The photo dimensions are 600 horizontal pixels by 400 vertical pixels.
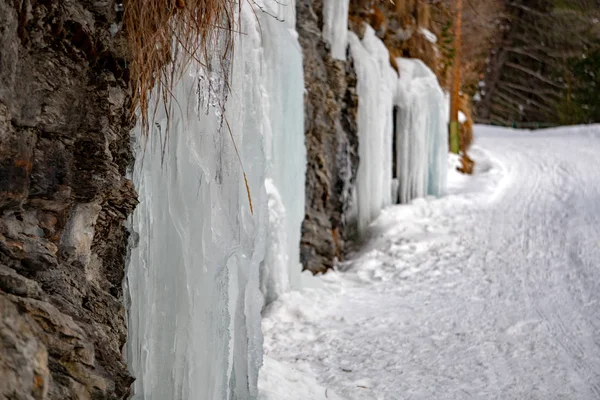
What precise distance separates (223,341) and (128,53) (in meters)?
1.33

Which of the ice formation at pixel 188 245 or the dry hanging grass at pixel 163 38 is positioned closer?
the dry hanging grass at pixel 163 38

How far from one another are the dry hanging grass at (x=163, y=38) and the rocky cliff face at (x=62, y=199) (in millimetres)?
78

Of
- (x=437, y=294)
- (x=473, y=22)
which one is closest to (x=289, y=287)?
(x=437, y=294)

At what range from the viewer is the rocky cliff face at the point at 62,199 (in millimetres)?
2084

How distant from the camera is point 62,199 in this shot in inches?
96.6

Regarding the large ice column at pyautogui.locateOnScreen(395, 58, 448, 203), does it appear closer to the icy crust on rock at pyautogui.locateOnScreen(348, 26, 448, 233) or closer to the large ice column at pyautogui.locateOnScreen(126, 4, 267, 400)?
the icy crust on rock at pyautogui.locateOnScreen(348, 26, 448, 233)

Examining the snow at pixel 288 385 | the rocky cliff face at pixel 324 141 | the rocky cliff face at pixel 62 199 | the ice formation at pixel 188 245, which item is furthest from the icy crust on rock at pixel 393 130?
the rocky cliff face at pixel 62 199

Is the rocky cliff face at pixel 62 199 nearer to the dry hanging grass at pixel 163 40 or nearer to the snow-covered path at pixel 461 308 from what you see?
the dry hanging grass at pixel 163 40

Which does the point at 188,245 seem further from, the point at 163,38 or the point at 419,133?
the point at 419,133

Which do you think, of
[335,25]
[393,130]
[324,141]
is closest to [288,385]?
[324,141]

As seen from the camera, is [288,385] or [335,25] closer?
[288,385]

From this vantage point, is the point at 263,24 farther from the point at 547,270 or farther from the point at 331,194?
the point at 547,270

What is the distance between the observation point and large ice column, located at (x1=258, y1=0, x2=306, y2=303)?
468 cm

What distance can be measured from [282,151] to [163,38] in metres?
2.45
